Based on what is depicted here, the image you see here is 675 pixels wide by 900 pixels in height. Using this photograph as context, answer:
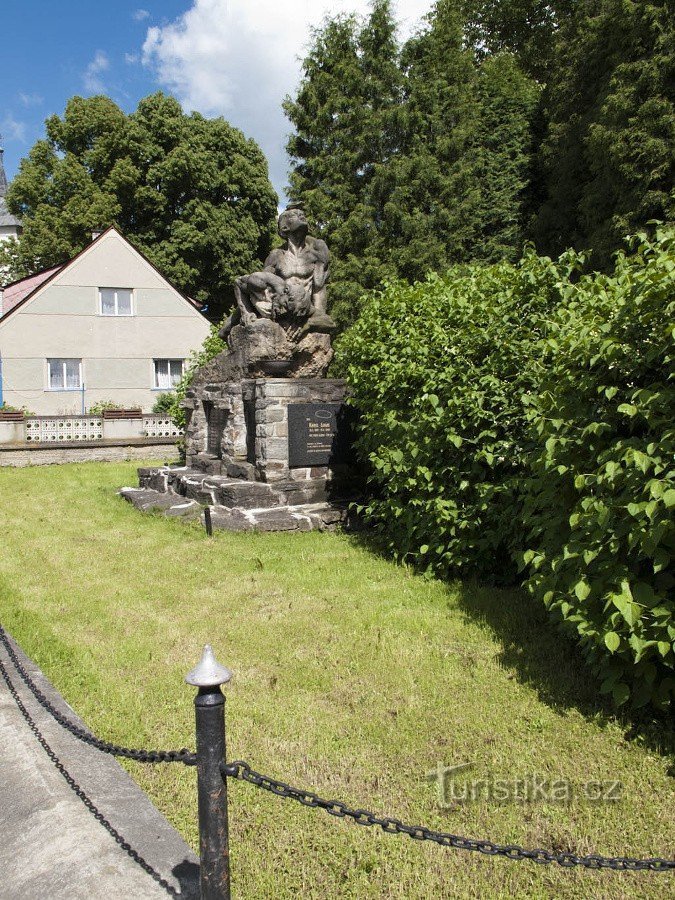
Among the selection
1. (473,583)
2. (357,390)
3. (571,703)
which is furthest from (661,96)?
(571,703)

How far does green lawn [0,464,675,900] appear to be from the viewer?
2.67 m

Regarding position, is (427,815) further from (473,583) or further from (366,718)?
(473,583)

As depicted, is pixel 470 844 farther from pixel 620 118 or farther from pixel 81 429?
pixel 81 429

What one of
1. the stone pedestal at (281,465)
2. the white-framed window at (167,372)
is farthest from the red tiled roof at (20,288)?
the stone pedestal at (281,465)

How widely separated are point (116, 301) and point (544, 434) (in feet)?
79.0

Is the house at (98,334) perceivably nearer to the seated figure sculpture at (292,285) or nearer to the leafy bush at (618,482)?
the seated figure sculpture at (292,285)

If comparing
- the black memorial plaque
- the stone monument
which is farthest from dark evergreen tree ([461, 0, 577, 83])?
the black memorial plaque

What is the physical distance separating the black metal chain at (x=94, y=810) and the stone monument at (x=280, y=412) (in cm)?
498

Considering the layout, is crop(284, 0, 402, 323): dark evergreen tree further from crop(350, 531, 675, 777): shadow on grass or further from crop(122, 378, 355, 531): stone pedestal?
crop(350, 531, 675, 777): shadow on grass

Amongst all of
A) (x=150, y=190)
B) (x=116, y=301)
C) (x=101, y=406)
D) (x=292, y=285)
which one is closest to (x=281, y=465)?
(x=292, y=285)

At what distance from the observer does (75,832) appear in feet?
9.16

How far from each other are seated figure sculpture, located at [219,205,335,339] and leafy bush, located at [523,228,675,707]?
5.98 m

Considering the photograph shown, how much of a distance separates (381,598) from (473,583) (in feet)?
3.08

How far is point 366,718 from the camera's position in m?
3.73
